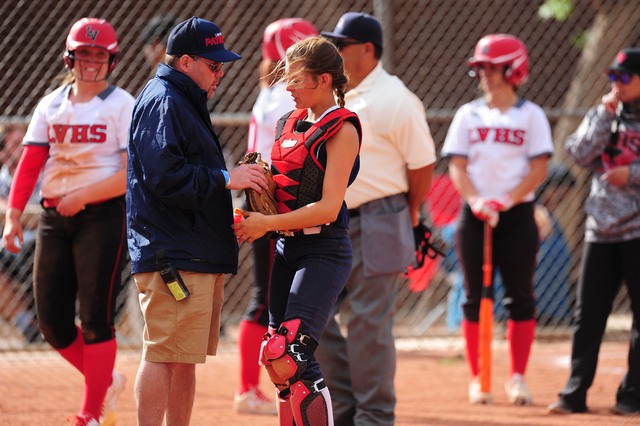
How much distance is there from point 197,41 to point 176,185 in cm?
63

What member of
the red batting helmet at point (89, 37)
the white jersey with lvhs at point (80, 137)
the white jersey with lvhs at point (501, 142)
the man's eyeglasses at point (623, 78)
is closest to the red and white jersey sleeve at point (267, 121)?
the white jersey with lvhs at point (80, 137)

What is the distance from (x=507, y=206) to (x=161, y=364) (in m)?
2.60

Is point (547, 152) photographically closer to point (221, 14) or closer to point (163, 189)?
point (163, 189)

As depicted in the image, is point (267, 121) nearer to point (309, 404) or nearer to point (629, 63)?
point (309, 404)

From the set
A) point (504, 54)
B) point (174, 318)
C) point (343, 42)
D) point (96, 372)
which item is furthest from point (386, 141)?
point (96, 372)

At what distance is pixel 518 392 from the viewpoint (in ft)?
15.2

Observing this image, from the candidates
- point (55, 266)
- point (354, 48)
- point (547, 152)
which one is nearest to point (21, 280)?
point (55, 266)

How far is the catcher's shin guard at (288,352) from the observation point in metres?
2.84

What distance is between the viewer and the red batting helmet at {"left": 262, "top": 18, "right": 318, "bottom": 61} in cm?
462

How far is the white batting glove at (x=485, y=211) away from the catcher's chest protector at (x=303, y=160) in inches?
71.8

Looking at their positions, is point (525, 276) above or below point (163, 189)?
below

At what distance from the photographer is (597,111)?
15.0ft

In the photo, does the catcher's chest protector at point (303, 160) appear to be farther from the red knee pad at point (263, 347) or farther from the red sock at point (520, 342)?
the red sock at point (520, 342)

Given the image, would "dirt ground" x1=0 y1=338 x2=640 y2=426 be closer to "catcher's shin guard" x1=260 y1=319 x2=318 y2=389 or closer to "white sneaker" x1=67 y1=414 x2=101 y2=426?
"white sneaker" x1=67 y1=414 x2=101 y2=426
